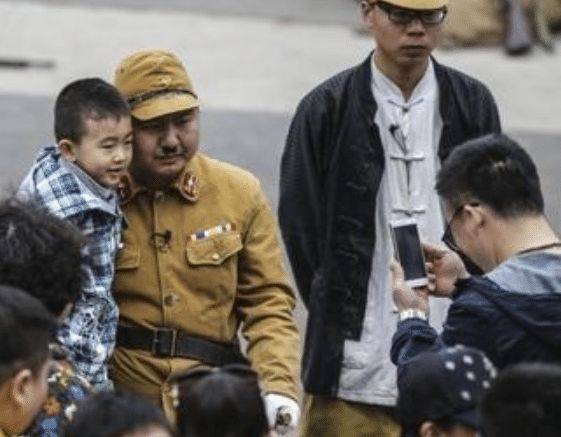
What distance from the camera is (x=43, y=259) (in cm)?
541

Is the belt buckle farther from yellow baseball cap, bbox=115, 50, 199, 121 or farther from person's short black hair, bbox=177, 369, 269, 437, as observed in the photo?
person's short black hair, bbox=177, 369, 269, 437

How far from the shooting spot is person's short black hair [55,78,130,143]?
19.8ft

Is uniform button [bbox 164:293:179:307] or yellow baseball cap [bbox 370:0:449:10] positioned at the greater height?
yellow baseball cap [bbox 370:0:449:10]

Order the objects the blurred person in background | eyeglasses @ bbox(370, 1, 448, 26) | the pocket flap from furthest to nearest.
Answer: eyeglasses @ bbox(370, 1, 448, 26) → the pocket flap → the blurred person in background

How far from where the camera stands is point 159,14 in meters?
16.0

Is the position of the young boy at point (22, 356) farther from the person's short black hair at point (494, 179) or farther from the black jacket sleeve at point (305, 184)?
the black jacket sleeve at point (305, 184)

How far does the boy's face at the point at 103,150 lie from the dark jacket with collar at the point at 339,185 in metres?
1.19

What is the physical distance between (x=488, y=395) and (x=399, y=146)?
2.54 metres

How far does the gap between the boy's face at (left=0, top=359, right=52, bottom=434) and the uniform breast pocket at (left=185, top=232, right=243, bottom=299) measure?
142 cm

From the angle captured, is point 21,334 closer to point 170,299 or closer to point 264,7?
point 170,299

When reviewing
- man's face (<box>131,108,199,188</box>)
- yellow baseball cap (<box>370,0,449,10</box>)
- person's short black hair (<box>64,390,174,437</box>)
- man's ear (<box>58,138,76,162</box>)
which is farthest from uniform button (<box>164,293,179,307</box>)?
person's short black hair (<box>64,390,174,437</box>)

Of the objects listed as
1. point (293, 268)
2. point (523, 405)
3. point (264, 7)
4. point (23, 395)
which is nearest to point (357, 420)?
point (293, 268)

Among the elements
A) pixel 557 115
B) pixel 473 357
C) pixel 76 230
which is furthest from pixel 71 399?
pixel 557 115

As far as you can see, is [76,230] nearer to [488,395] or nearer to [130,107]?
[130,107]
